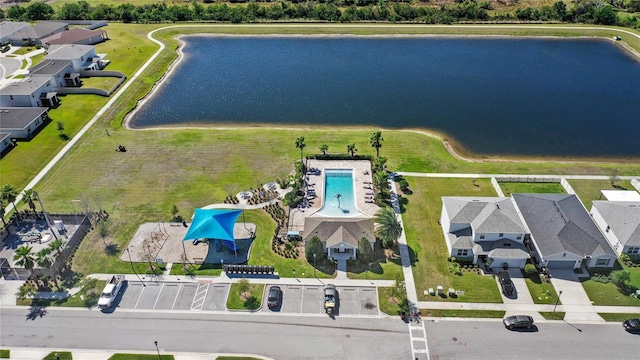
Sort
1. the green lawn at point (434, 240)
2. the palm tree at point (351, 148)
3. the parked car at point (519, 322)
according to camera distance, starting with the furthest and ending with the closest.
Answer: the palm tree at point (351, 148), the green lawn at point (434, 240), the parked car at point (519, 322)

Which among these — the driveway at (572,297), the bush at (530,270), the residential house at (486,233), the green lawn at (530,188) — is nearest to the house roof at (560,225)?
the residential house at (486,233)

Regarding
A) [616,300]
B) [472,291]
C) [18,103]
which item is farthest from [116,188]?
[616,300]

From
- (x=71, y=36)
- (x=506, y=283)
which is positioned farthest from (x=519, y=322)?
(x=71, y=36)

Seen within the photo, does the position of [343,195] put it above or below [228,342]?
above

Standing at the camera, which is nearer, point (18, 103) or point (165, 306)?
point (165, 306)

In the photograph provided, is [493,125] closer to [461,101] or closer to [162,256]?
[461,101]

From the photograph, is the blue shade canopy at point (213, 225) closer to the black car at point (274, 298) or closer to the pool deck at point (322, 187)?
the pool deck at point (322, 187)
